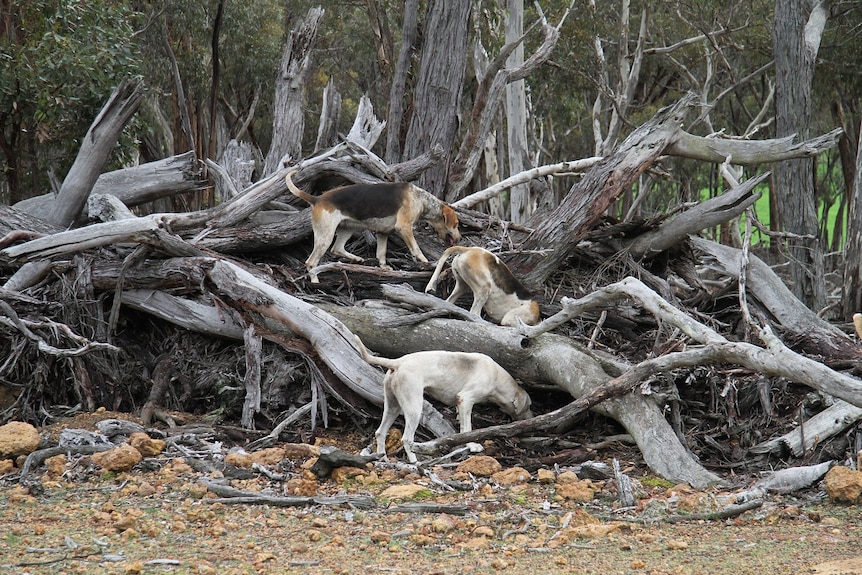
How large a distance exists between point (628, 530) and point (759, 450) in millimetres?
2233

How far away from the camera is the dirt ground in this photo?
16.5 feet

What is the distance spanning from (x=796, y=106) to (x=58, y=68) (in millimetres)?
10833

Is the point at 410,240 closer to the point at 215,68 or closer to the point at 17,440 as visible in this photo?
the point at 17,440

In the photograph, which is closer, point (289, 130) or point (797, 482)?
point (797, 482)

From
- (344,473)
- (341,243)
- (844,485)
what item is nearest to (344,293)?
(341,243)

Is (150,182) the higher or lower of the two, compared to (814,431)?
higher

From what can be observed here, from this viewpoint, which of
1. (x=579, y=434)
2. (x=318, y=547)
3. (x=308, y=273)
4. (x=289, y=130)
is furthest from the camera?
(x=289, y=130)

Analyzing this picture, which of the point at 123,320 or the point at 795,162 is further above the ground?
the point at 795,162

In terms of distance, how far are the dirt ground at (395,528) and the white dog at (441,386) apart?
62 cm

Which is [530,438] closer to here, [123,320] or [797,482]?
[797,482]

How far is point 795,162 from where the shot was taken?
1462 cm

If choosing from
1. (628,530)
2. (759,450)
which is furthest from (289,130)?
(628,530)

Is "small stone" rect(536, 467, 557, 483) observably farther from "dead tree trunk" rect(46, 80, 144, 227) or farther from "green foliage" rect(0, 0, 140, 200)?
"green foliage" rect(0, 0, 140, 200)

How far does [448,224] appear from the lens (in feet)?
34.7
